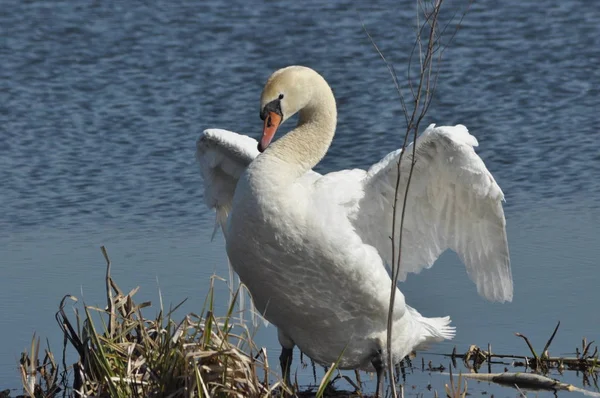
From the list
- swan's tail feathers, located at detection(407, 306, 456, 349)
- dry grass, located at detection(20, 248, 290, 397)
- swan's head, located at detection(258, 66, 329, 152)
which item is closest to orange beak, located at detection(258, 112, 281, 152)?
swan's head, located at detection(258, 66, 329, 152)

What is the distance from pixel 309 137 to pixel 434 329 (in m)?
1.22

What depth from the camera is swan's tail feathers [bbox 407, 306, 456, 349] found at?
6.55 meters

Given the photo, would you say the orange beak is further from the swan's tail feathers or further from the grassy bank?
the swan's tail feathers

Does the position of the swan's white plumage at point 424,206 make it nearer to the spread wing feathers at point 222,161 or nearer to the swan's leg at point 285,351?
the spread wing feathers at point 222,161

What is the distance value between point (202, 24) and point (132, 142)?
11.2ft

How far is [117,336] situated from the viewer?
5539 mm

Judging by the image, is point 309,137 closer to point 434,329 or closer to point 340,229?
point 340,229

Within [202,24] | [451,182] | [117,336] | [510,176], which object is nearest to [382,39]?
[202,24]

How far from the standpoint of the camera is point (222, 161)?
6.86 meters

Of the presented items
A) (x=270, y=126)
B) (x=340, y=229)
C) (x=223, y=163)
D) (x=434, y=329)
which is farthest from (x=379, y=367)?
(x=223, y=163)

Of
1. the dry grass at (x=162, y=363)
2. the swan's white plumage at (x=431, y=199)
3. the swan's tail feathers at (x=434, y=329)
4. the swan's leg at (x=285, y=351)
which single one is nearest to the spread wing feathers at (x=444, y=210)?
the swan's white plumage at (x=431, y=199)

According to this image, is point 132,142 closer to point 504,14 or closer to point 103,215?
point 103,215

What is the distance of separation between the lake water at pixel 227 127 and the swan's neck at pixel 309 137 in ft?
3.94

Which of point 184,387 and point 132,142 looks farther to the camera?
point 132,142
